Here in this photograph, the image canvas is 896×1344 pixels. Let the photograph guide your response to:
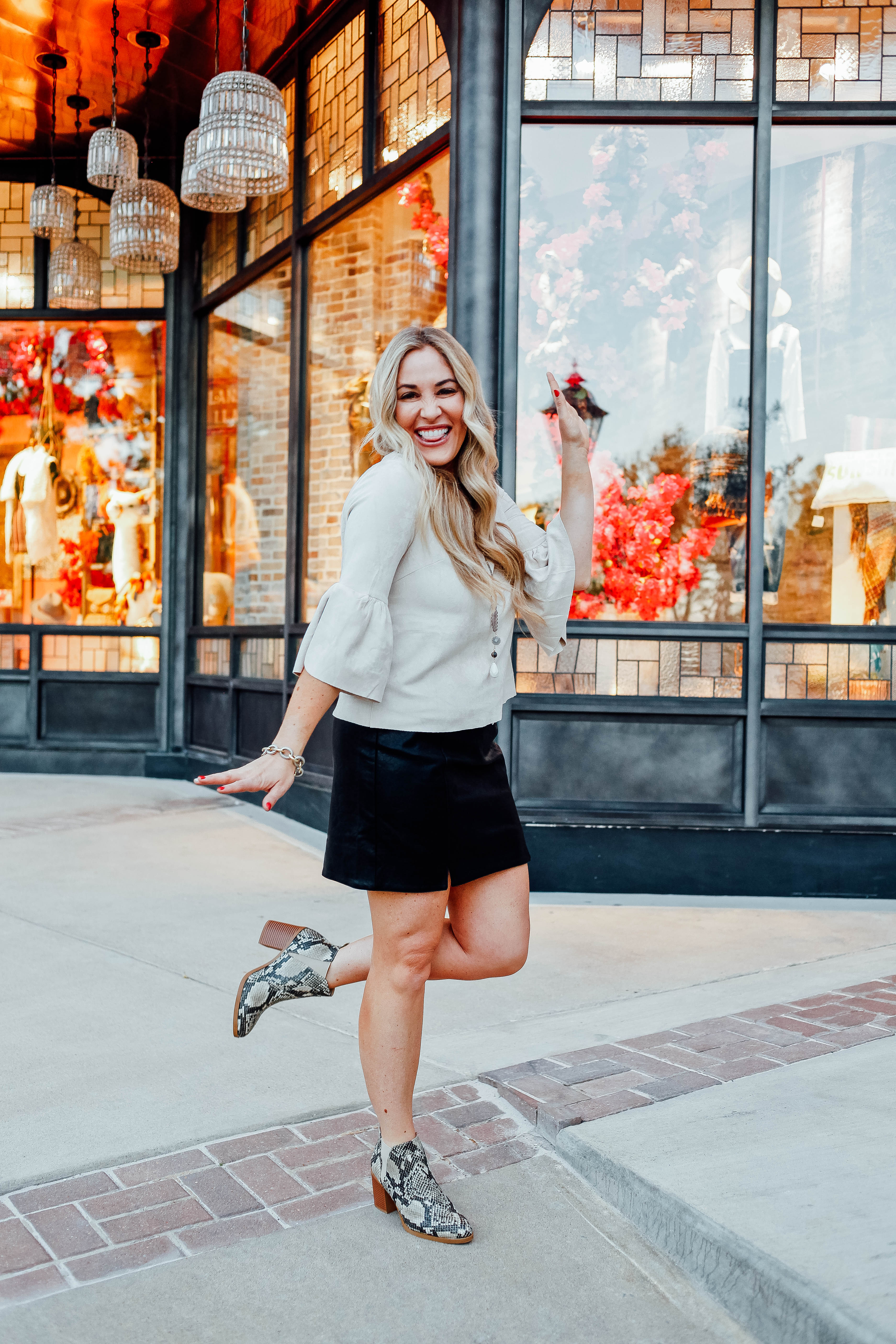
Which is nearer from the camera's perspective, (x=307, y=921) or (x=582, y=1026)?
(x=582, y=1026)

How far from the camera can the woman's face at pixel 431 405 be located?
2.38 meters

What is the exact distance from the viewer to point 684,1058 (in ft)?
10.6

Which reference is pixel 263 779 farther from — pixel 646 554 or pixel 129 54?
pixel 129 54

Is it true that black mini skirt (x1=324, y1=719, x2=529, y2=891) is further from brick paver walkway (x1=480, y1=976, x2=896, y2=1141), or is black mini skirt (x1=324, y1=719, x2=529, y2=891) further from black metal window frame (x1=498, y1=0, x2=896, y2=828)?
black metal window frame (x1=498, y1=0, x2=896, y2=828)

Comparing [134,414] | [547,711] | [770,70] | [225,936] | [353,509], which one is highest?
[770,70]

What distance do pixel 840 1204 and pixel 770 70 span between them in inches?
207

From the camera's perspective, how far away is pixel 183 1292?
213cm

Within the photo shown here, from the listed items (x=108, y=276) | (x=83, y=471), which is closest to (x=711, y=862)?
(x=83, y=471)

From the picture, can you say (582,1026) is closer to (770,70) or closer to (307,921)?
(307,921)

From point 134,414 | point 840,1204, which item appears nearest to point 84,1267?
point 840,1204

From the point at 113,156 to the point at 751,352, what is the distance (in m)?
4.07

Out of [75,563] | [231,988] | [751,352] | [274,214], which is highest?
[274,214]

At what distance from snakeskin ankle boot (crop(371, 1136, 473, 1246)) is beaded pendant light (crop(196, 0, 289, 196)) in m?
4.96

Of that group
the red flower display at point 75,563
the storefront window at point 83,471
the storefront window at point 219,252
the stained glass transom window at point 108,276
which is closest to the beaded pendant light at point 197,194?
the storefront window at point 219,252
